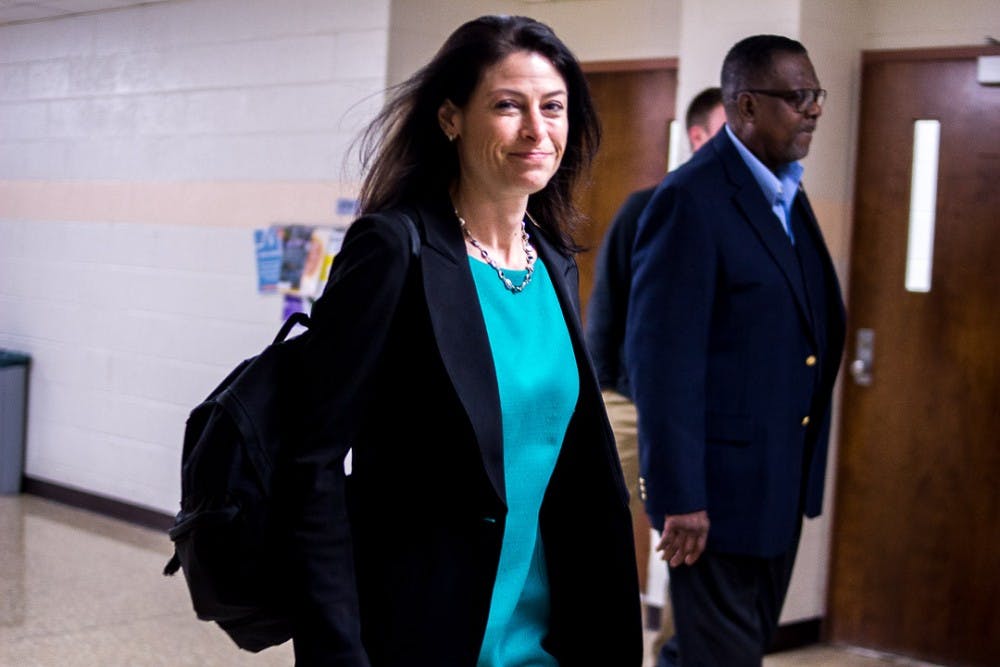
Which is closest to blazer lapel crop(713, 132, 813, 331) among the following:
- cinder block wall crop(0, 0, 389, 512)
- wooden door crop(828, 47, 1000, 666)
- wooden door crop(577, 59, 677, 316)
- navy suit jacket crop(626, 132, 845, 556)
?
navy suit jacket crop(626, 132, 845, 556)

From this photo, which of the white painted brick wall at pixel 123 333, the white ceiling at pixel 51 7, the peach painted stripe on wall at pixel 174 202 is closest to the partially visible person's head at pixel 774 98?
the peach painted stripe on wall at pixel 174 202

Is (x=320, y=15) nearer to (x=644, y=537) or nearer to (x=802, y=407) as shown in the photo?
(x=644, y=537)

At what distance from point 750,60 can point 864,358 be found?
2.17m

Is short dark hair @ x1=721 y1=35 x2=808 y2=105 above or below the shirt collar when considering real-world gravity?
above

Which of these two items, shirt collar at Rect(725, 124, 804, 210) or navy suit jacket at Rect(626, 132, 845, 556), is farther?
shirt collar at Rect(725, 124, 804, 210)

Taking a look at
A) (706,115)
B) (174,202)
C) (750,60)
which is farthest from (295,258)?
(750,60)

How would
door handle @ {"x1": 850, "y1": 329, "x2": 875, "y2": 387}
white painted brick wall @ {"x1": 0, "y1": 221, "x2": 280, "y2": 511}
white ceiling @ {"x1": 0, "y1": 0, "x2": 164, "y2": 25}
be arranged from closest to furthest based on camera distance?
1. door handle @ {"x1": 850, "y1": 329, "x2": 875, "y2": 387}
2. white painted brick wall @ {"x1": 0, "y1": 221, "x2": 280, "y2": 511}
3. white ceiling @ {"x1": 0, "y1": 0, "x2": 164, "y2": 25}

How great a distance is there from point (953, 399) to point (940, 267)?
45cm

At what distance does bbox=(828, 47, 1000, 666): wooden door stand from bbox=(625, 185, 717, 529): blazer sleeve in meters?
2.16

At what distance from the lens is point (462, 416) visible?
1538mm

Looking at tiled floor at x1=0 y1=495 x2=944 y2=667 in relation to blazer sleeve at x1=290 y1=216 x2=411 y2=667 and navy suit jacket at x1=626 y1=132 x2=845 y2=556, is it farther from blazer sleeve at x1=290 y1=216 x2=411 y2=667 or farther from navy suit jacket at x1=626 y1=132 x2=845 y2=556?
blazer sleeve at x1=290 y1=216 x2=411 y2=667

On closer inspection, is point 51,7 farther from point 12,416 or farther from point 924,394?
point 924,394

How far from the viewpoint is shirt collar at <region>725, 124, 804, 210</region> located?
2.70 m

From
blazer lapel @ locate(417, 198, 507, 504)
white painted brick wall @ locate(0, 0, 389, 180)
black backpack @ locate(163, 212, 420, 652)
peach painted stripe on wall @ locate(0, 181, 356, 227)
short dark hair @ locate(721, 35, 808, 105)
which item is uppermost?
white painted brick wall @ locate(0, 0, 389, 180)
